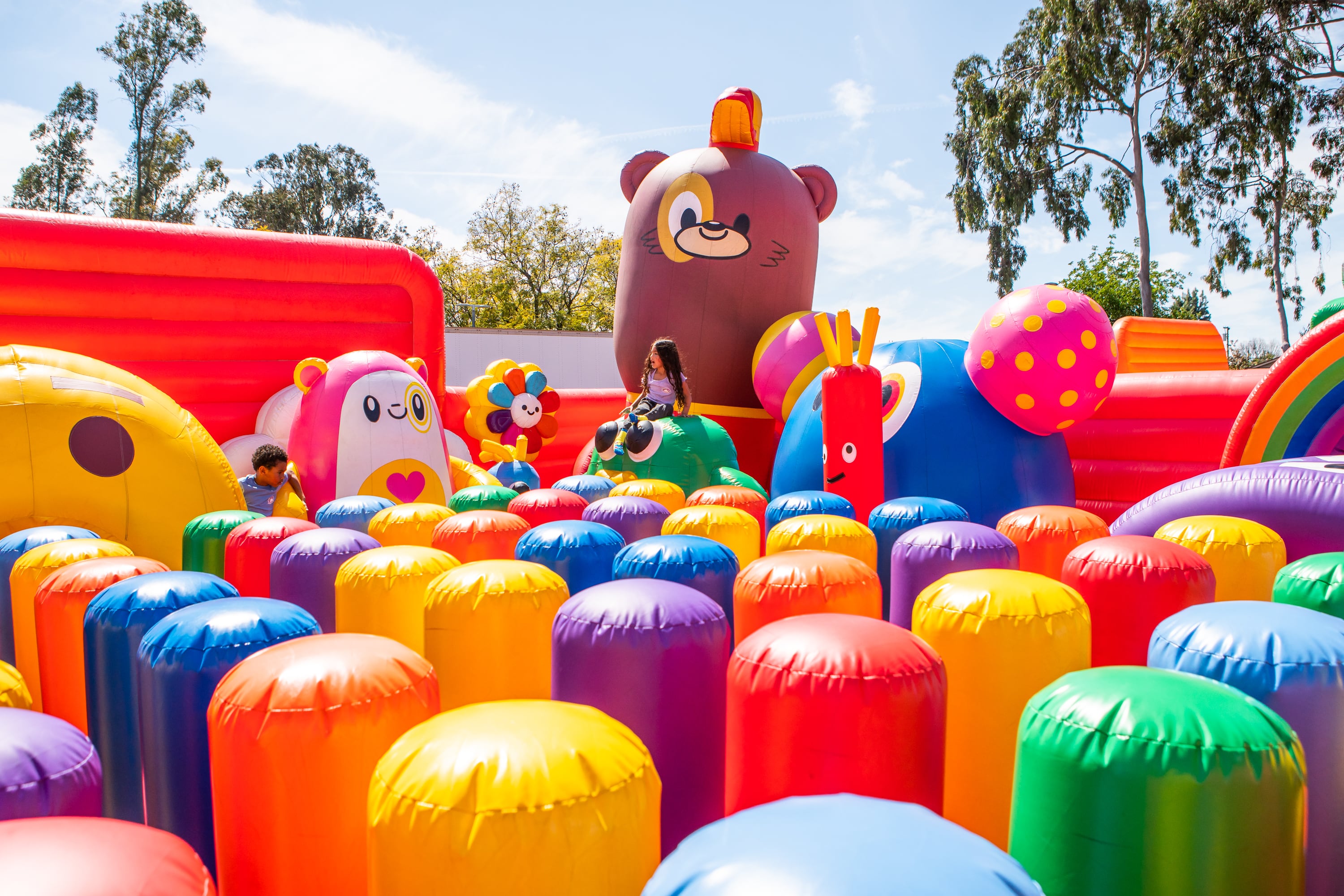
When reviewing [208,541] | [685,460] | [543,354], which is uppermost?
[543,354]

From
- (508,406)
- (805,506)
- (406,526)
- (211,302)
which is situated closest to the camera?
(406,526)

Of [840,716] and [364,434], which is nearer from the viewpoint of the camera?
[840,716]

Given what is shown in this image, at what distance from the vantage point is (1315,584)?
2.80 m

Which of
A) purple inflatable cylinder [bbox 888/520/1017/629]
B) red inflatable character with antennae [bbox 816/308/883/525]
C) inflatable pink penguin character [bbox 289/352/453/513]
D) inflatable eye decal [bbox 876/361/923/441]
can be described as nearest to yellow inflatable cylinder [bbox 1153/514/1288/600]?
purple inflatable cylinder [bbox 888/520/1017/629]

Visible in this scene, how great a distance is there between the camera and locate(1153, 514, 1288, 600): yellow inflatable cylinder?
3.36 metres

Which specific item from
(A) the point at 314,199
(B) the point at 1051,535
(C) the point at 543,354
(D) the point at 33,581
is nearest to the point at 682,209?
(B) the point at 1051,535

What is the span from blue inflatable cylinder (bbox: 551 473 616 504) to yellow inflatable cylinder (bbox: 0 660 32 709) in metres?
3.29

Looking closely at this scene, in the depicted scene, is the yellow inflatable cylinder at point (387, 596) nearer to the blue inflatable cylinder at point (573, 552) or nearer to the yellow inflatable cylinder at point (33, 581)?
the blue inflatable cylinder at point (573, 552)

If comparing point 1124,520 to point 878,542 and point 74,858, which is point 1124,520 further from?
point 74,858

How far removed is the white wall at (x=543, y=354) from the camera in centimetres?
1830

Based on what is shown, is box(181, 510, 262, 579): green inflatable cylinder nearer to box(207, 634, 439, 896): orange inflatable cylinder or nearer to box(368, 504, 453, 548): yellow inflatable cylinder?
box(368, 504, 453, 548): yellow inflatable cylinder

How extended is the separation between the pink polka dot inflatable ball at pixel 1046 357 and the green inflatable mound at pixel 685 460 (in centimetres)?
180

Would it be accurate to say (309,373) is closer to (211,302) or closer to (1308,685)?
(211,302)

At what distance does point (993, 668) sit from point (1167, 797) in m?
0.89
